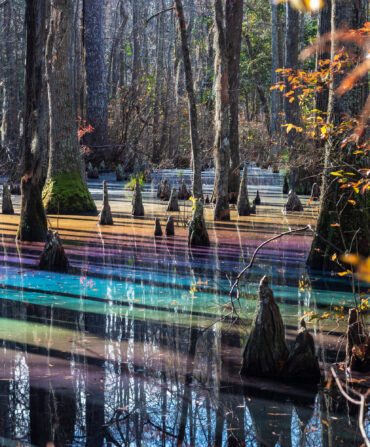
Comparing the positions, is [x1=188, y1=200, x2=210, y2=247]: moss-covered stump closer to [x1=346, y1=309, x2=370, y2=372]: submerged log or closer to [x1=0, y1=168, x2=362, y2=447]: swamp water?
[x1=0, y1=168, x2=362, y2=447]: swamp water

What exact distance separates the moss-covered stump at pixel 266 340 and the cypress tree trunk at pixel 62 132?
993cm

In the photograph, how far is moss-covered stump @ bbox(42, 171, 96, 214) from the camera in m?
14.0

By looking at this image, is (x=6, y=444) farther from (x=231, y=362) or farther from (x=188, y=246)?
(x=188, y=246)

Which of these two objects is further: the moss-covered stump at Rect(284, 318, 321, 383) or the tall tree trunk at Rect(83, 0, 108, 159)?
the tall tree trunk at Rect(83, 0, 108, 159)

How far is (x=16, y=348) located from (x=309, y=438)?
2511 millimetres

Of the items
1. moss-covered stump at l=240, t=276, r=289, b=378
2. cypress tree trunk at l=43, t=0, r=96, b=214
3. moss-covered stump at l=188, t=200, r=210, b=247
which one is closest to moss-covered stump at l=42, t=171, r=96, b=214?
cypress tree trunk at l=43, t=0, r=96, b=214

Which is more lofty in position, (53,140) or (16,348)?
(53,140)

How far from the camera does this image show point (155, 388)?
168 inches

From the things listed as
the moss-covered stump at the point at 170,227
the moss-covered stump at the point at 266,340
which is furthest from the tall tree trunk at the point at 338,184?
the moss-covered stump at the point at 170,227

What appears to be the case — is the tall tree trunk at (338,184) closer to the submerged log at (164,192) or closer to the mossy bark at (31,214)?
the mossy bark at (31,214)

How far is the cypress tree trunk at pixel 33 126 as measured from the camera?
9.59 meters

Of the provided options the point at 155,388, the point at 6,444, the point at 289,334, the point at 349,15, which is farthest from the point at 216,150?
the point at 6,444

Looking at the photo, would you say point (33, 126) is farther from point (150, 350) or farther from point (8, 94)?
point (8, 94)

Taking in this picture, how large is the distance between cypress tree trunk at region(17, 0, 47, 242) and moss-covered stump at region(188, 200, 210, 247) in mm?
2277
